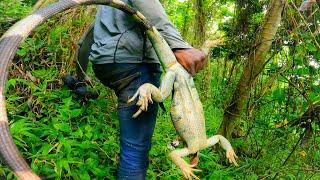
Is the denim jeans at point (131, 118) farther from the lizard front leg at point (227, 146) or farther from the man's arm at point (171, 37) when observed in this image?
the lizard front leg at point (227, 146)

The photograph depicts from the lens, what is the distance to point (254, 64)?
4.10 meters

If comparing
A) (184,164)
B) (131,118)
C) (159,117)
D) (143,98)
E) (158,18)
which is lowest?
(159,117)

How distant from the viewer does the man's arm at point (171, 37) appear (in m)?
2.72

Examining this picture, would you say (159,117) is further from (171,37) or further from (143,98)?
(143,98)

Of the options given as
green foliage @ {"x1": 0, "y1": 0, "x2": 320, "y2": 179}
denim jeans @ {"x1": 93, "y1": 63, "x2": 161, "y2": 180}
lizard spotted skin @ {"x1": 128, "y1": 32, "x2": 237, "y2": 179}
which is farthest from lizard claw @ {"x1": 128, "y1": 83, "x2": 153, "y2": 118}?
green foliage @ {"x1": 0, "y1": 0, "x2": 320, "y2": 179}

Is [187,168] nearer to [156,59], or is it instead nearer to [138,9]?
[156,59]

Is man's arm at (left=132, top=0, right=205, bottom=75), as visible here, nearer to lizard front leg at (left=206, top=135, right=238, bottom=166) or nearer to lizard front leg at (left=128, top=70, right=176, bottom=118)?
lizard front leg at (left=128, top=70, right=176, bottom=118)

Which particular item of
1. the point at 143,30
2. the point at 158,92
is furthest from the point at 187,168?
the point at 143,30

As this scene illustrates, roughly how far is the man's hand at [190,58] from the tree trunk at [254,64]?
1432mm

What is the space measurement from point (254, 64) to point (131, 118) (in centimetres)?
158

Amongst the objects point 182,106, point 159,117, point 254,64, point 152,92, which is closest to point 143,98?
point 152,92

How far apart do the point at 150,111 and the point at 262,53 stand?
1485 mm

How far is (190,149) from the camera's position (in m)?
2.66

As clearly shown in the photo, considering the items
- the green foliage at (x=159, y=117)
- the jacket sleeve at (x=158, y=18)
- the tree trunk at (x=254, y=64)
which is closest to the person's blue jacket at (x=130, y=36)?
the jacket sleeve at (x=158, y=18)
